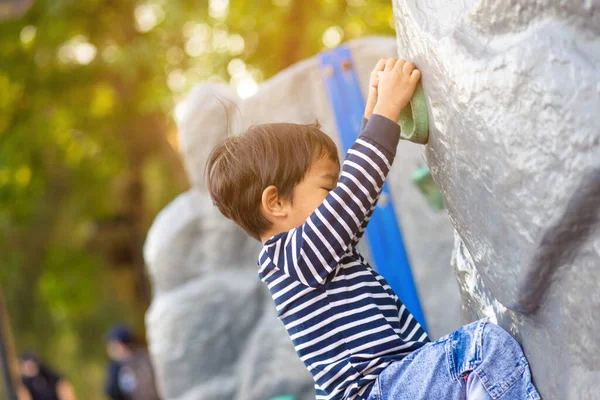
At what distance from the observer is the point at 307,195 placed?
1.67 meters

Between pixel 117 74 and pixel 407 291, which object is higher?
pixel 117 74

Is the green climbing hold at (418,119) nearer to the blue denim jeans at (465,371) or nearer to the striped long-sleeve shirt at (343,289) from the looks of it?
the striped long-sleeve shirt at (343,289)

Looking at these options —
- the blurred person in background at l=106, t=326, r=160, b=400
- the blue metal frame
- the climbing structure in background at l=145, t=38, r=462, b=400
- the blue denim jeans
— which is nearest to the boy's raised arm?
the blue denim jeans

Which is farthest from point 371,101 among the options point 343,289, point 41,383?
point 41,383

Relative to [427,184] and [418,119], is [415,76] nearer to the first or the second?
[418,119]

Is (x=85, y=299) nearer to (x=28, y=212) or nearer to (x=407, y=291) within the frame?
(x=28, y=212)

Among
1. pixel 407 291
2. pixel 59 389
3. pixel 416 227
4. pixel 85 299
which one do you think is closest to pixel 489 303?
pixel 407 291

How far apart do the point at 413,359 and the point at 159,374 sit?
3.21 meters

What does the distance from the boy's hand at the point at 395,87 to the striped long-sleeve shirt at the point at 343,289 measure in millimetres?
23

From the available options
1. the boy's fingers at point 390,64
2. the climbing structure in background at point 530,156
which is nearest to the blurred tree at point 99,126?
the boy's fingers at point 390,64

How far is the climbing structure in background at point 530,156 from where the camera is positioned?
1.12m

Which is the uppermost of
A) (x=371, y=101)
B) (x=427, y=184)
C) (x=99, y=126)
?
(x=99, y=126)

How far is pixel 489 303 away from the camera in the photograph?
60.5 inches

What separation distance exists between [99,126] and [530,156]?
745 centimetres
